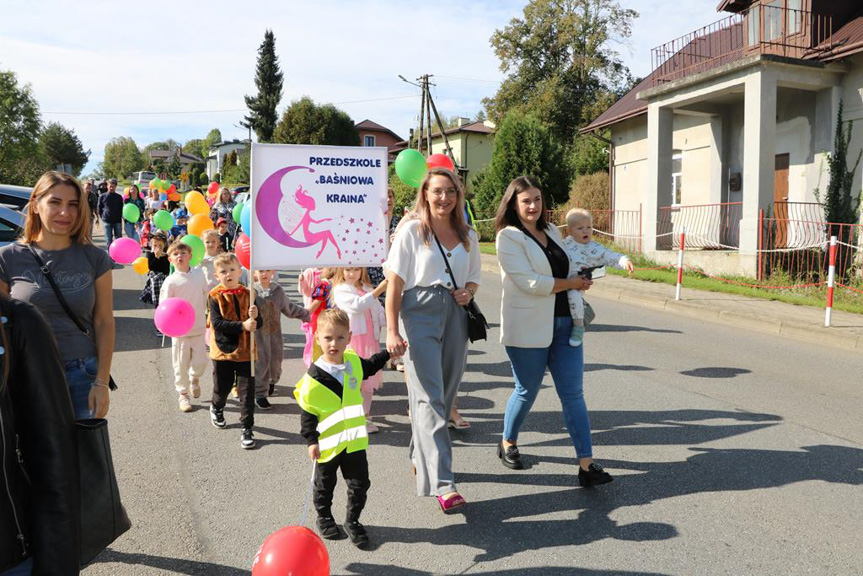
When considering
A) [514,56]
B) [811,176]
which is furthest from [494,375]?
[514,56]

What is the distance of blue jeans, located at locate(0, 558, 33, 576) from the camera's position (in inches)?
66.2

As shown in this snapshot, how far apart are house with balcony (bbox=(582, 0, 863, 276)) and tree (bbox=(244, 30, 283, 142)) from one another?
196 feet

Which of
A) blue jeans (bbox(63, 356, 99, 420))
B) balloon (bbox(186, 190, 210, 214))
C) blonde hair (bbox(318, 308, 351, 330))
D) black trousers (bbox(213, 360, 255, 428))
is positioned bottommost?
black trousers (bbox(213, 360, 255, 428))

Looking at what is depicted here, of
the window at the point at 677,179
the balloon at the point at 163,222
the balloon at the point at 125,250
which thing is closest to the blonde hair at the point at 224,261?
the balloon at the point at 125,250

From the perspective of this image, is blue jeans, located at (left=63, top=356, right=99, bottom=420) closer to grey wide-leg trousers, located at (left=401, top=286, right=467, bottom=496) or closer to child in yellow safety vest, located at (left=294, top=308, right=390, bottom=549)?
child in yellow safety vest, located at (left=294, top=308, right=390, bottom=549)

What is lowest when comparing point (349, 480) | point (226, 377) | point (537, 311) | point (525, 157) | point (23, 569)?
point (349, 480)

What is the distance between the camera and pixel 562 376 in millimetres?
4375

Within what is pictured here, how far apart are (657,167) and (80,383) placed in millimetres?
17943

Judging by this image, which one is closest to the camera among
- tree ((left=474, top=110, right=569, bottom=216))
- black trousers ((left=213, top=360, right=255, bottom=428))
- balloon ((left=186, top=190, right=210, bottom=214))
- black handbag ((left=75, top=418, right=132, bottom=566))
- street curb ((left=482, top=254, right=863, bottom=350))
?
black handbag ((left=75, top=418, right=132, bottom=566))

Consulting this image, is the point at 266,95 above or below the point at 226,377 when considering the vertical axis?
above

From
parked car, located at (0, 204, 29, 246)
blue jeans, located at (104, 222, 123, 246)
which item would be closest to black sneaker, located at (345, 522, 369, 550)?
parked car, located at (0, 204, 29, 246)

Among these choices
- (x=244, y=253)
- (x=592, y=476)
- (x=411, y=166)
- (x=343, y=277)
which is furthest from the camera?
(x=411, y=166)

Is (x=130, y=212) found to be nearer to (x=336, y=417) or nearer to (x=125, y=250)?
(x=125, y=250)

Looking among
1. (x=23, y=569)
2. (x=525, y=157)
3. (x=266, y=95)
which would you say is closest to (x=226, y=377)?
(x=23, y=569)
